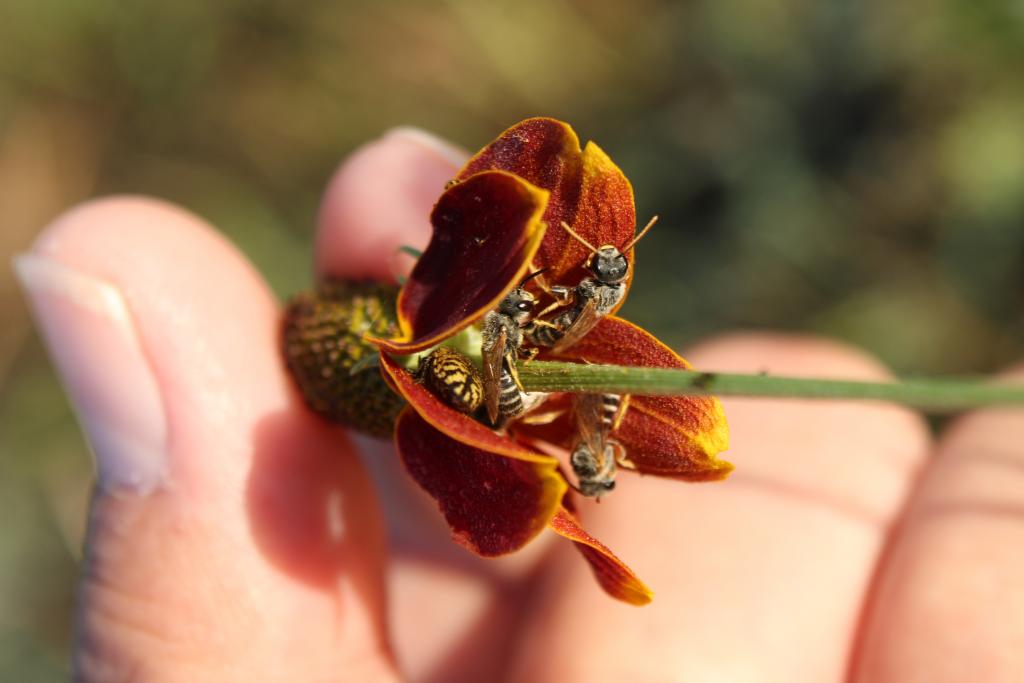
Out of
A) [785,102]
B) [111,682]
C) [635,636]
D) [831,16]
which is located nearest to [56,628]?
[111,682]

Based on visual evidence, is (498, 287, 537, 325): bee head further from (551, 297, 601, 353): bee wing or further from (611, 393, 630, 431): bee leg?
(611, 393, 630, 431): bee leg

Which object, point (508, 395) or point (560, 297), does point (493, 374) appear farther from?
point (560, 297)

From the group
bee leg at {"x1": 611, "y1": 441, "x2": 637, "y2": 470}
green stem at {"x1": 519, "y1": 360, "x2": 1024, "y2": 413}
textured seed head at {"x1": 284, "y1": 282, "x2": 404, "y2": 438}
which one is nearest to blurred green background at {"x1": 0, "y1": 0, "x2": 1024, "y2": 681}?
textured seed head at {"x1": 284, "y1": 282, "x2": 404, "y2": 438}

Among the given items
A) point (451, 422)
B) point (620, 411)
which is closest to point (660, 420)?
point (620, 411)

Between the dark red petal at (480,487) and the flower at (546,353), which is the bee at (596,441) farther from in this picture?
the dark red petal at (480,487)

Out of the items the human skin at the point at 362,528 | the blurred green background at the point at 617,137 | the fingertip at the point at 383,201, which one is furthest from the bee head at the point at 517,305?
the blurred green background at the point at 617,137

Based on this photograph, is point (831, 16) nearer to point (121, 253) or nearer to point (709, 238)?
point (709, 238)
